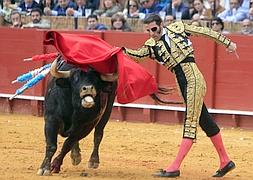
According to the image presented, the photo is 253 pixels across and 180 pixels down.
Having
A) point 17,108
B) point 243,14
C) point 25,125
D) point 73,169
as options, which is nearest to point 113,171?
point 73,169

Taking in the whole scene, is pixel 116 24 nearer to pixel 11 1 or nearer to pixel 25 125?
pixel 25 125

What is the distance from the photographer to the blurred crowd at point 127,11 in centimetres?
1236

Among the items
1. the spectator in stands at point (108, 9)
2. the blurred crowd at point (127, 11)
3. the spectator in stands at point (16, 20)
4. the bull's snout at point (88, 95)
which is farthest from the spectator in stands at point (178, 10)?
the bull's snout at point (88, 95)

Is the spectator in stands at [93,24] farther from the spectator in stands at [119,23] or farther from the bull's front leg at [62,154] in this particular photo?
the bull's front leg at [62,154]

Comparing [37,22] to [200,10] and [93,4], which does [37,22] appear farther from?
[200,10]

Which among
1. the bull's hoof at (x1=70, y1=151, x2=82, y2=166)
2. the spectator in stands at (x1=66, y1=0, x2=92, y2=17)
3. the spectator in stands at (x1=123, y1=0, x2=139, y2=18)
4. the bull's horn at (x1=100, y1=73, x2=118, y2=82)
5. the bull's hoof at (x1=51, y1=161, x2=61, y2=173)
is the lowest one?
the bull's hoof at (x1=70, y1=151, x2=82, y2=166)

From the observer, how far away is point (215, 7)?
514 inches

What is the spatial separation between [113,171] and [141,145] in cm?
215

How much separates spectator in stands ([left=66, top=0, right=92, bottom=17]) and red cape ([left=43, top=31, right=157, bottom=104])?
21.4ft

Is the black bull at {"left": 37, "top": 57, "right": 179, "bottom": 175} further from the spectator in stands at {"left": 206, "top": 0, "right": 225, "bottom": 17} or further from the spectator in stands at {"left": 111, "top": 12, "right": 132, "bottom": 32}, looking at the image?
the spectator in stands at {"left": 206, "top": 0, "right": 225, "bottom": 17}

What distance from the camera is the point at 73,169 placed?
25.9ft

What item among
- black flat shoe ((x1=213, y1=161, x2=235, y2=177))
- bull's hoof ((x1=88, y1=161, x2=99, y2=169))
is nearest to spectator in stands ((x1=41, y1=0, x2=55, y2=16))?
bull's hoof ((x1=88, y1=161, x2=99, y2=169))

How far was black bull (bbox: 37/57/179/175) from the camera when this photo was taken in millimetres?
7227

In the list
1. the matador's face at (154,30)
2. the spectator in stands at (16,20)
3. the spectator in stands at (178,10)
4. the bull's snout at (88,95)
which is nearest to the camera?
the bull's snout at (88,95)
